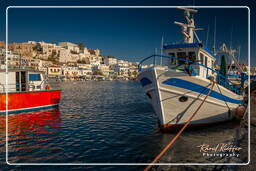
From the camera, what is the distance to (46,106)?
1784 centimetres

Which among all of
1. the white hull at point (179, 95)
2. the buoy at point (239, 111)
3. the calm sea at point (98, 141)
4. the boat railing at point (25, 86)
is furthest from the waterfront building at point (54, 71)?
the buoy at point (239, 111)

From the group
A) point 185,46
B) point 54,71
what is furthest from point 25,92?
point 54,71

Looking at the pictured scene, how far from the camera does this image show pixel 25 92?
15.6m

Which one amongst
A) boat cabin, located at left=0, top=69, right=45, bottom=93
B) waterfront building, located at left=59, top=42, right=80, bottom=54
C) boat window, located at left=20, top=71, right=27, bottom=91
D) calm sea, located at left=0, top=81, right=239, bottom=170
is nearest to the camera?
calm sea, located at left=0, top=81, right=239, bottom=170

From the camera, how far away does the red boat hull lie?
1502 cm

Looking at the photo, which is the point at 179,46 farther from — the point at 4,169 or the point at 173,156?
the point at 4,169

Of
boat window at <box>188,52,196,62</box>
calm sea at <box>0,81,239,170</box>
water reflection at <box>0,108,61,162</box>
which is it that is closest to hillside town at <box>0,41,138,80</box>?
water reflection at <box>0,108,61,162</box>

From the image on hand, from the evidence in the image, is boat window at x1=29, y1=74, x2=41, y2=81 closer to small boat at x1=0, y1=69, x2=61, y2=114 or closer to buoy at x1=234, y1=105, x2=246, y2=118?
small boat at x1=0, y1=69, x2=61, y2=114

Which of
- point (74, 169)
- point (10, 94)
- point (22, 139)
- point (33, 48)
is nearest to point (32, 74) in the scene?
point (10, 94)

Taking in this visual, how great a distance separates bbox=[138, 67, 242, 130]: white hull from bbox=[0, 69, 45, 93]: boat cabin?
12179mm

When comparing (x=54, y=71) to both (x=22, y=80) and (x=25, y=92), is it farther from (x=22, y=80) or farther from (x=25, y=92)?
(x=25, y=92)

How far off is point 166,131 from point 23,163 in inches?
296

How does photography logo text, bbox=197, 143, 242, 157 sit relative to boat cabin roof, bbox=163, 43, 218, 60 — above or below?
below

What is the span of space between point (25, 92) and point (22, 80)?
5.36ft
